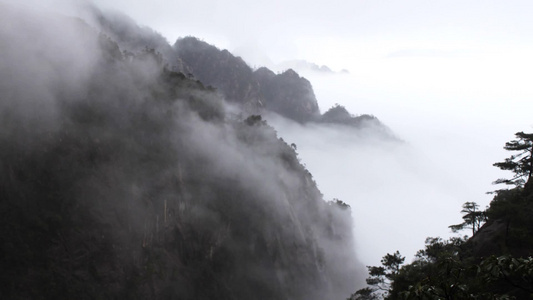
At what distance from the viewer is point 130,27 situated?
7761 inches

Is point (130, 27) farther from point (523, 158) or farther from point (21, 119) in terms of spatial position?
point (523, 158)

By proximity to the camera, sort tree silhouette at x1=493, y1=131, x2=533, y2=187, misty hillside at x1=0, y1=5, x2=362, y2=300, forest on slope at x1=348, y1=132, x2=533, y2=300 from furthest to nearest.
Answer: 1. misty hillside at x1=0, y1=5, x2=362, y2=300
2. tree silhouette at x1=493, y1=131, x2=533, y2=187
3. forest on slope at x1=348, y1=132, x2=533, y2=300

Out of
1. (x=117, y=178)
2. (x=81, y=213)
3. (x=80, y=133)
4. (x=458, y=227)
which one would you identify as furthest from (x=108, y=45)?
(x=458, y=227)

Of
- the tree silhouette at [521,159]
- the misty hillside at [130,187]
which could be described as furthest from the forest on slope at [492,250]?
the misty hillside at [130,187]

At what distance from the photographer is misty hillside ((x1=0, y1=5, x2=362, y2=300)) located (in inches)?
2376

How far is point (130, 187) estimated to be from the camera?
71062 mm

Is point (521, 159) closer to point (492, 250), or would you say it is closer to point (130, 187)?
point (492, 250)

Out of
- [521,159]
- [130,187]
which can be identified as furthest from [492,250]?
[130,187]

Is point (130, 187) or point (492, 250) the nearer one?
point (492, 250)

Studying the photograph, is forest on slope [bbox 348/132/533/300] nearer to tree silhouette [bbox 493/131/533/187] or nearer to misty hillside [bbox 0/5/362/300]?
tree silhouette [bbox 493/131/533/187]

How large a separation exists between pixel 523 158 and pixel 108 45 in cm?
8949

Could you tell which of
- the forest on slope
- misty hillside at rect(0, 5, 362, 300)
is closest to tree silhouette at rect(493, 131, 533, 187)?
the forest on slope

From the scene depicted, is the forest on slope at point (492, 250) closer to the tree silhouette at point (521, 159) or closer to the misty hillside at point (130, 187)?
the tree silhouette at point (521, 159)

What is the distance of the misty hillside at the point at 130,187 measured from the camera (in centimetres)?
6034
